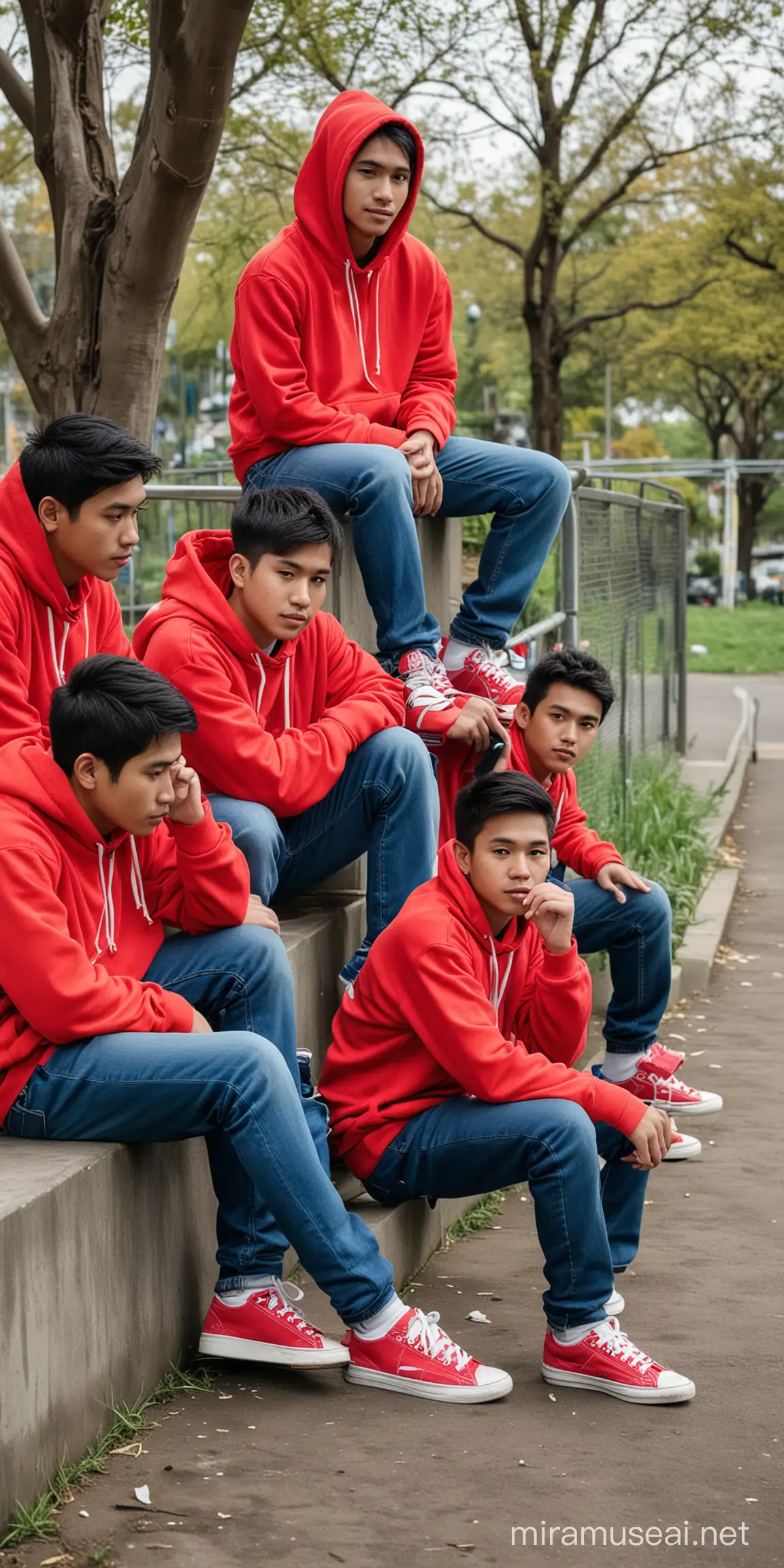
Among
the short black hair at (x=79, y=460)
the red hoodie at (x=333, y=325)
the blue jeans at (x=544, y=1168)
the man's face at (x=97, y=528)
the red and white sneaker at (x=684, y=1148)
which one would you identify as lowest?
the red and white sneaker at (x=684, y=1148)

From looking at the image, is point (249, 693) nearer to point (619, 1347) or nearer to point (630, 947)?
point (630, 947)

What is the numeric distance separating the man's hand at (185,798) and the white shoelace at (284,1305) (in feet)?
2.96

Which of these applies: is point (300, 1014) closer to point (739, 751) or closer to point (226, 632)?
point (226, 632)

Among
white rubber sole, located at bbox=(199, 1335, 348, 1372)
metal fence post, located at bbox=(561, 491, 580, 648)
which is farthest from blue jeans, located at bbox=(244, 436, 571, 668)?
metal fence post, located at bbox=(561, 491, 580, 648)

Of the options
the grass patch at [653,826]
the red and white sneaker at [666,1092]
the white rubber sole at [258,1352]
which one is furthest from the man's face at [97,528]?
the grass patch at [653,826]

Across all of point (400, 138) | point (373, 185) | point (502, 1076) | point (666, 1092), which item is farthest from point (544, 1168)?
point (400, 138)

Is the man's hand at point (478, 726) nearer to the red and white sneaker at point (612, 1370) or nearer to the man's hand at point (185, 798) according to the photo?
the man's hand at point (185, 798)

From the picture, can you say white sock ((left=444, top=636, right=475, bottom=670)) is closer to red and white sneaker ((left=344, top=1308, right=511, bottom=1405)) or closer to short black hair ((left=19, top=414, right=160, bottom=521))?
short black hair ((left=19, top=414, right=160, bottom=521))

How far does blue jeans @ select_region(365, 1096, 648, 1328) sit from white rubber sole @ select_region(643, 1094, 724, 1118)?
5.73 ft

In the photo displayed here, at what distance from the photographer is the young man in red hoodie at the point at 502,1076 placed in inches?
141

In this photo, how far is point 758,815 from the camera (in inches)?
497

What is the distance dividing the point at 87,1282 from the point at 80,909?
2.18ft

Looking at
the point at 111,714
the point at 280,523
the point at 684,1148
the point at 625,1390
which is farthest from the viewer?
the point at 684,1148

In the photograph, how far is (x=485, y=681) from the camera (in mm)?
5070
